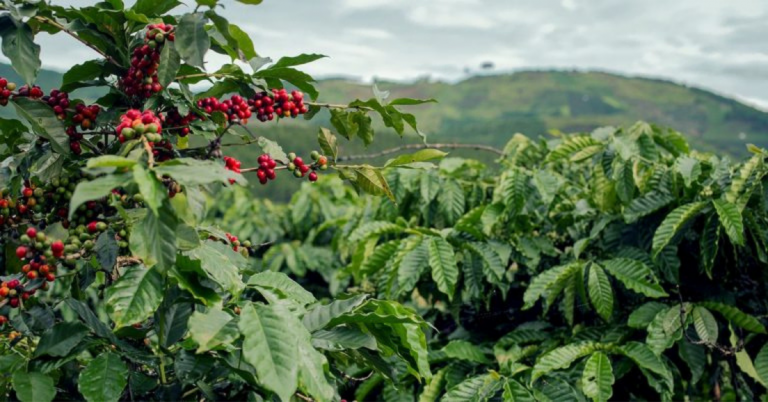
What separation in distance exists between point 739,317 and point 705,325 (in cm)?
14

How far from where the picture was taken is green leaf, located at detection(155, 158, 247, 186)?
1.14 m

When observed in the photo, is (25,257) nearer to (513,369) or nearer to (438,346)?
(513,369)

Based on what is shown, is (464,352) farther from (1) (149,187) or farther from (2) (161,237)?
(1) (149,187)

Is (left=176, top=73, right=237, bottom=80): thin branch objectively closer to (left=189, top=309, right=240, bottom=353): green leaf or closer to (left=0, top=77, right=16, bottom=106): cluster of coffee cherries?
(left=0, top=77, right=16, bottom=106): cluster of coffee cherries

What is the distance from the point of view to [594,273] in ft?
9.09

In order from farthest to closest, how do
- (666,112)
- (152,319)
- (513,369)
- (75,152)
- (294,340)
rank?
(666,112) → (513,369) → (152,319) → (75,152) → (294,340)

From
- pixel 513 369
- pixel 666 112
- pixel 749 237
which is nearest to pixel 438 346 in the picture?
pixel 513 369

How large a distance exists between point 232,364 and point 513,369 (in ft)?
4.46

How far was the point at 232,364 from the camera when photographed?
1.55 metres

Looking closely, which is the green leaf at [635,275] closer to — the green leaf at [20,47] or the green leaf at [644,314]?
the green leaf at [644,314]

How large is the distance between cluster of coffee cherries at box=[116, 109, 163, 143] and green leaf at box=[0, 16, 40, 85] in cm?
27

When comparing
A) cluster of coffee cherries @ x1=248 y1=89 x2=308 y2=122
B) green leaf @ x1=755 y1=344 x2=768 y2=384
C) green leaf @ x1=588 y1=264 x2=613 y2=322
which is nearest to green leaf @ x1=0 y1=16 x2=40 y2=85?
cluster of coffee cherries @ x1=248 y1=89 x2=308 y2=122

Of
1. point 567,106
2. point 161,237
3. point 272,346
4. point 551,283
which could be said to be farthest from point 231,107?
point 567,106

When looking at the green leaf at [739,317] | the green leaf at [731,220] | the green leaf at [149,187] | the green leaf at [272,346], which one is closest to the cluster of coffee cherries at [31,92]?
the green leaf at [149,187]
